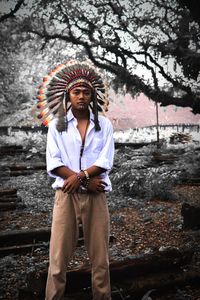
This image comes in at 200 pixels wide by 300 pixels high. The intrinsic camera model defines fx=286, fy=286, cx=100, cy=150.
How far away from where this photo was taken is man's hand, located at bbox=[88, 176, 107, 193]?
8.01 feet

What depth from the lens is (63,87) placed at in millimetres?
2783

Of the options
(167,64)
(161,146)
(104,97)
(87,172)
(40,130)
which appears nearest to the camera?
(87,172)

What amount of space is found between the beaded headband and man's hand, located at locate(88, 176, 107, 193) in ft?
2.64

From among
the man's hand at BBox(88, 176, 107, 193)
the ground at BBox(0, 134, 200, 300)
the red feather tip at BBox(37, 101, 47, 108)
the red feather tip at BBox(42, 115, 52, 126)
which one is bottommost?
the ground at BBox(0, 134, 200, 300)

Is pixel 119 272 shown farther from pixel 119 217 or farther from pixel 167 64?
pixel 167 64

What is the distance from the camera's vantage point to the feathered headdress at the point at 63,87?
266 cm

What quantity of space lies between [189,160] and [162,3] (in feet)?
30.0

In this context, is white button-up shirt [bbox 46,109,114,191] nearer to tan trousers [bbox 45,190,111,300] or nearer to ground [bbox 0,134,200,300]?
tan trousers [bbox 45,190,111,300]

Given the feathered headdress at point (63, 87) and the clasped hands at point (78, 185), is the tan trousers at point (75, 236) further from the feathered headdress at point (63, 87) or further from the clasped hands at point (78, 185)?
the feathered headdress at point (63, 87)

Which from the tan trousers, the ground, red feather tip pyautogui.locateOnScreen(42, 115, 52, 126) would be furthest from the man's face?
the ground

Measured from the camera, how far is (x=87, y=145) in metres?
2.55

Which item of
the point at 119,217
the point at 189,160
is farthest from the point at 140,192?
the point at 189,160

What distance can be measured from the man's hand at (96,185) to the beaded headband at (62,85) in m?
0.81

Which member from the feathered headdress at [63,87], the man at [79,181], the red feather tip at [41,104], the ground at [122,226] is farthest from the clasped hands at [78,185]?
the ground at [122,226]
